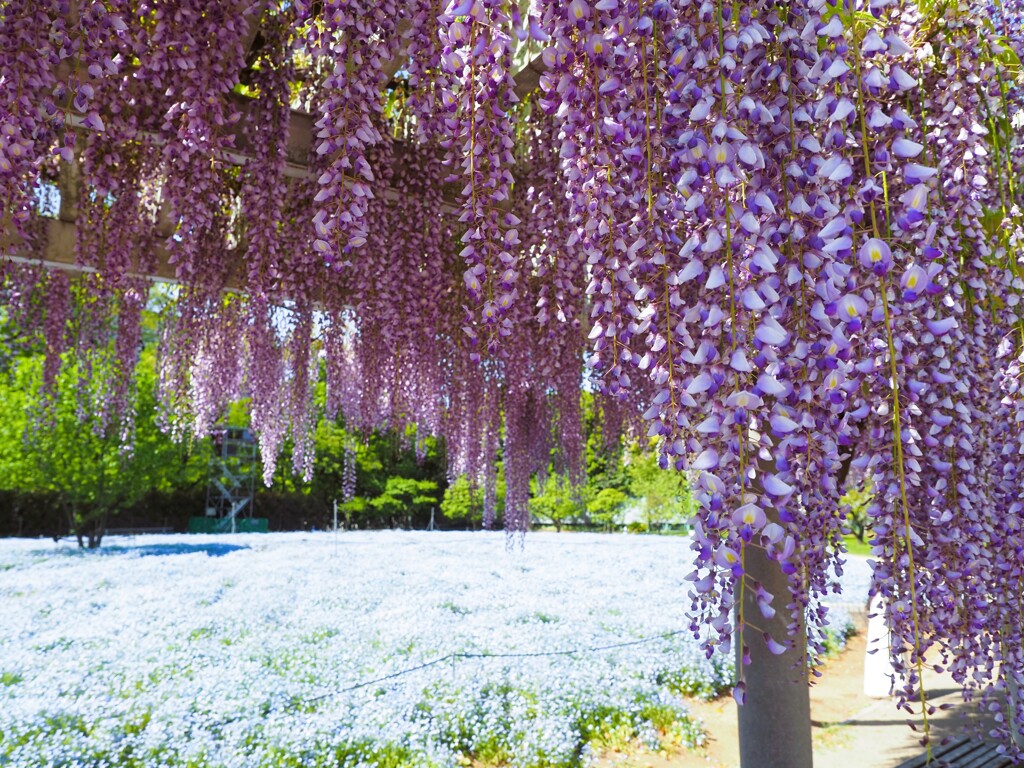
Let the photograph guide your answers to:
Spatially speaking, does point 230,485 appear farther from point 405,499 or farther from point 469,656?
point 469,656

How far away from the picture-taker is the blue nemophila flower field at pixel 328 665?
13.5 ft

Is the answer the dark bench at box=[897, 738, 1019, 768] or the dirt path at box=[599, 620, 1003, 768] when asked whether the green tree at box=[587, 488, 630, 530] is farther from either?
the dark bench at box=[897, 738, 1019, 768]

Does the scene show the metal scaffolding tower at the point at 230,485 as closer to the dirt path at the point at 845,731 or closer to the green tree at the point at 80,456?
the green tree at the point at 80,456

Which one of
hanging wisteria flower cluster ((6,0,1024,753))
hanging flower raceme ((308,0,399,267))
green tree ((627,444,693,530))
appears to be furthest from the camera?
green tree ((627,444,693,530))

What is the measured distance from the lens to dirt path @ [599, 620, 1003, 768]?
14.4 ft

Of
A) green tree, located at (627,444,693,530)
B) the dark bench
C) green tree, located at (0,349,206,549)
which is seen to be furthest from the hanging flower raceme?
green tree, located at (627,444,693,530)

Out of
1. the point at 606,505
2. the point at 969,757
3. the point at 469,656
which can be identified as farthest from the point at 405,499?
the point at 969,757

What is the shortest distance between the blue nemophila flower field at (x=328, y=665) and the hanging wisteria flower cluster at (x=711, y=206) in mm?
2672

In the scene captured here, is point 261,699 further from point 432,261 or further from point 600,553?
point 600,553

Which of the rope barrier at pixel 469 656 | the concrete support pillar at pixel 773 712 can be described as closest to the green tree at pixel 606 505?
the rope barrier at pixel 469 656

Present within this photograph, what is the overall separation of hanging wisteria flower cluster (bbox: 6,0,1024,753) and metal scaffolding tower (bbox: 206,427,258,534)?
16.1 metres

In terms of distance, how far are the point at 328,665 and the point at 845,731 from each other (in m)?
3.92

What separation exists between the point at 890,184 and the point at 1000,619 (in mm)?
1278

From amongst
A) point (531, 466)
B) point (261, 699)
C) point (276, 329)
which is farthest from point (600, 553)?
point (276, 329)
